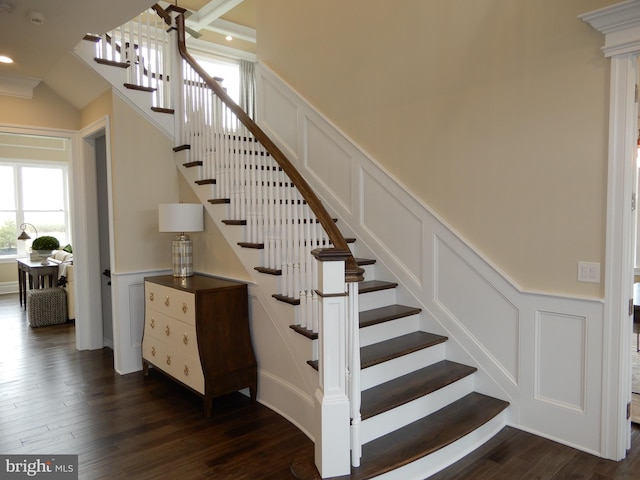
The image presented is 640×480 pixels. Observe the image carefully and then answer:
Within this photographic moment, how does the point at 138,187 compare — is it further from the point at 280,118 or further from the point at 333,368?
the point at 333,368

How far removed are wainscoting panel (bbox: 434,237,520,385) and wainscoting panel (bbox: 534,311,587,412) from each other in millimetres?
157

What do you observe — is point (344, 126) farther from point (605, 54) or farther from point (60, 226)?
point (60, 226)

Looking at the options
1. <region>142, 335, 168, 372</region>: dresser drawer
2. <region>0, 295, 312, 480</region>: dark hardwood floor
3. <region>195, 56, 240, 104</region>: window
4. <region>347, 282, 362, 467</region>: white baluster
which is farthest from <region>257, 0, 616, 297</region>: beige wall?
<region>195, 56, 240, 104</region>: window

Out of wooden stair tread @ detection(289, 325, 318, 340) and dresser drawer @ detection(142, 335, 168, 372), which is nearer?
wooden stair tread @ detection(289, 325, 318, 340)

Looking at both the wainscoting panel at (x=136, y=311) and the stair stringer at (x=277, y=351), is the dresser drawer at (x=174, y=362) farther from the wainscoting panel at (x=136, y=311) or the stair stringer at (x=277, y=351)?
the stair stringer at (x=277, y=351)

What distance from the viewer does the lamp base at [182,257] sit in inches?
165

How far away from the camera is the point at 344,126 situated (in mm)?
4242

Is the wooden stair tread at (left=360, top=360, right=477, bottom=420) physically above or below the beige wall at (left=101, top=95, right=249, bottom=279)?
below

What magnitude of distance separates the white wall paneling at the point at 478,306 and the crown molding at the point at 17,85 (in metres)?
2.75

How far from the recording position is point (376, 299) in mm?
3623

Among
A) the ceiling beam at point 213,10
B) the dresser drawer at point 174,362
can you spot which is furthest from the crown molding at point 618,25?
the ceiling beam at point 213,10

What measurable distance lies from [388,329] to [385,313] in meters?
0.13

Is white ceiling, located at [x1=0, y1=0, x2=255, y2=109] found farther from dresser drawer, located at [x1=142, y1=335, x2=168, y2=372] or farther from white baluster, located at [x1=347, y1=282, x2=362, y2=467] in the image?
dresser drawer, located at [x1=142, y1=335, x2=168, y2=372]

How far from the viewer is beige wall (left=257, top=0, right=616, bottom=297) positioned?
272 centimetres
